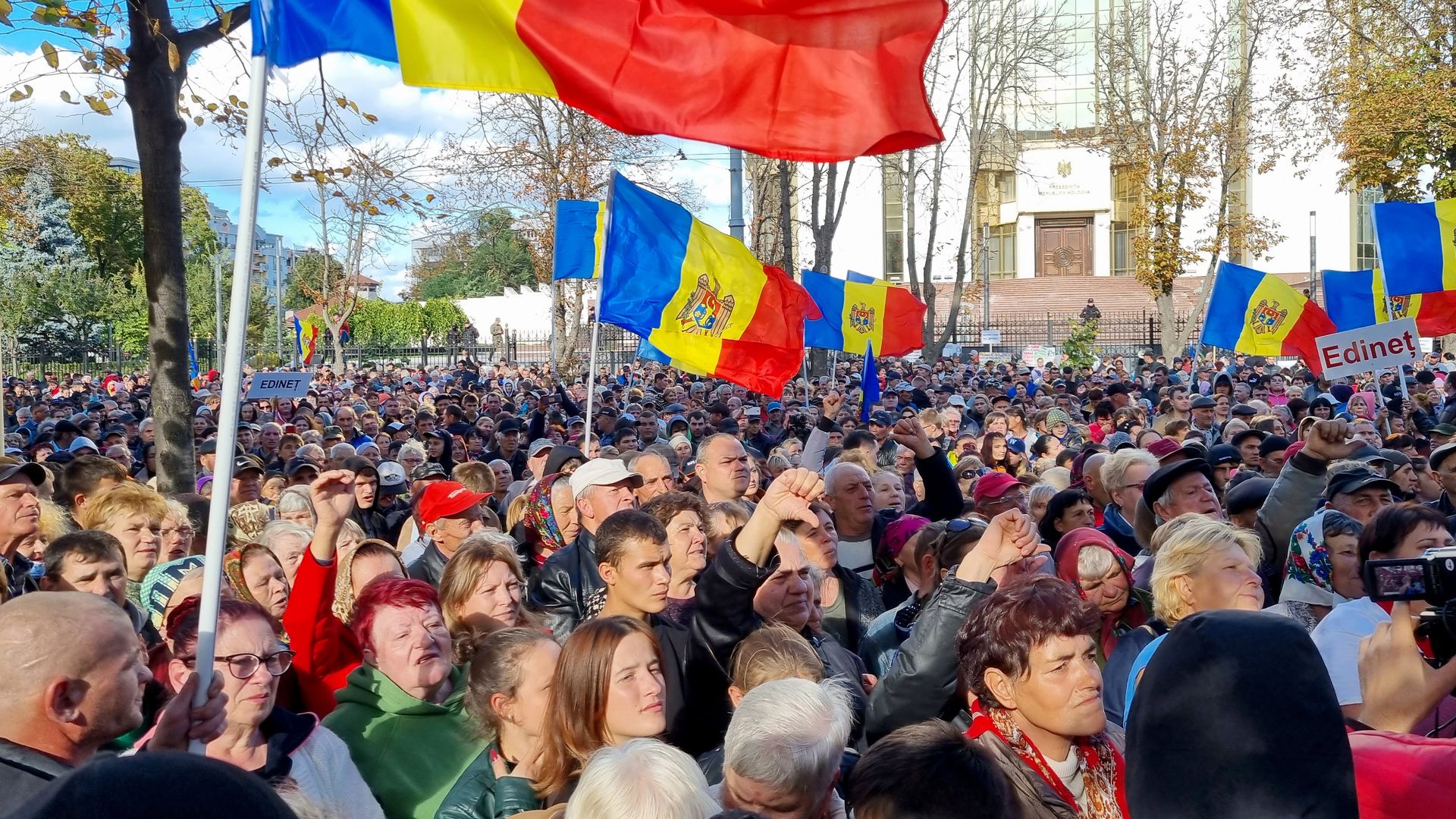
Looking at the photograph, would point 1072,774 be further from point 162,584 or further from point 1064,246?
point 1064,246

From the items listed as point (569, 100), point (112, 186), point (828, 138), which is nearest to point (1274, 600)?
point (828, 138)

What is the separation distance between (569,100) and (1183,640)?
328 centimetres

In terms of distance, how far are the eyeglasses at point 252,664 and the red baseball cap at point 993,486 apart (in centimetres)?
477

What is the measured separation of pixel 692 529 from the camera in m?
5.07

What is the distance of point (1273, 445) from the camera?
8.98 metres

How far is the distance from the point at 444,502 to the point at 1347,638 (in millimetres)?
4462

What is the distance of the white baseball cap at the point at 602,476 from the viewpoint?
630cm

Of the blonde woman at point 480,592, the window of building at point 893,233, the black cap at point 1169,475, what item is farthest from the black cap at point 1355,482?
the window of building at point 893,233

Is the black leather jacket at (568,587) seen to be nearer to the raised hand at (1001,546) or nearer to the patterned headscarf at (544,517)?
the patterned headscarf at (544,517)

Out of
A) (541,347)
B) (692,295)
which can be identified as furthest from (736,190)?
(541,347)

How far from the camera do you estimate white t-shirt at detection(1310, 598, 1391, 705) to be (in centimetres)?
400

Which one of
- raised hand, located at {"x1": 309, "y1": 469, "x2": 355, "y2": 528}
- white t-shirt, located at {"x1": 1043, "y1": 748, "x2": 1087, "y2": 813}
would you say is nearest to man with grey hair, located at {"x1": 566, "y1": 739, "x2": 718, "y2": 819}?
white t-shirt, located at {"x1": 1043, "y1": 748, "x2": 1087, "y2": 813}

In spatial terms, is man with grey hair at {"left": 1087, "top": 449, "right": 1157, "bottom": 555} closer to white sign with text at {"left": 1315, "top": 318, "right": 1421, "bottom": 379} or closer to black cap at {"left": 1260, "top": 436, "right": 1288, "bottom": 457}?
black cap at {"left": 1260, "top": 436, "right": 1288, "bottom": 457}

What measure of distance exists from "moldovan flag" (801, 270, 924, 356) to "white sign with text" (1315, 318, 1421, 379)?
822cm
